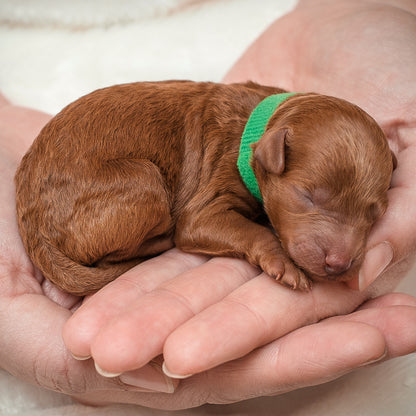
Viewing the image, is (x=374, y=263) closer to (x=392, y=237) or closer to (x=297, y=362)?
(x=392, y=237)

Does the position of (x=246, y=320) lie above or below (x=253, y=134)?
below

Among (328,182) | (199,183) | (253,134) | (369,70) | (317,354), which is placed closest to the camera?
(317,354)

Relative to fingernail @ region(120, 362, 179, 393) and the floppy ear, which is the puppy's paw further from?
fingernail @ region(120, 362, 179, 393)

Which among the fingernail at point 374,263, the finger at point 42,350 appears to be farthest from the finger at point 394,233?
the finger at point 42,350

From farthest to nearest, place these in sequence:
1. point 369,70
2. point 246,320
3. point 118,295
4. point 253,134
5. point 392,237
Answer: point 369,70 → point 253,134 → point 392,237 → point 118,295 → point 246,320

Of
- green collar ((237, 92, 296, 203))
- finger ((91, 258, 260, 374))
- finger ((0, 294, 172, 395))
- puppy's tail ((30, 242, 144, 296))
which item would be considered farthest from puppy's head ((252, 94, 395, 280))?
finger ((0, 294, 172, 395))

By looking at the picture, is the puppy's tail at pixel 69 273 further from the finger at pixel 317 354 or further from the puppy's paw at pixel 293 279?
the puppy's paw at pixel 293 279

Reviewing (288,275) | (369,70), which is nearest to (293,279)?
(288,275)
